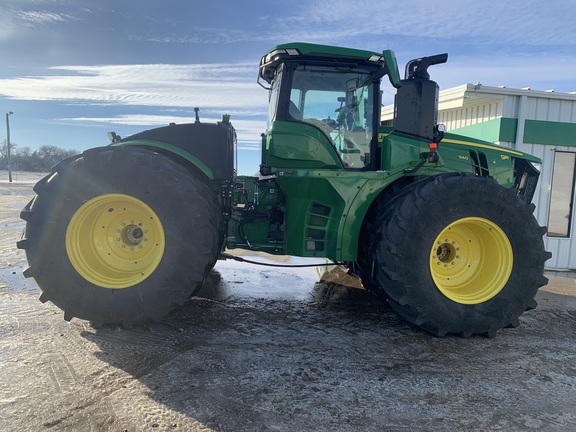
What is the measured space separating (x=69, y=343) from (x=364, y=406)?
2499mm

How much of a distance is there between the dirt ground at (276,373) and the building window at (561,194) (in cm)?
517

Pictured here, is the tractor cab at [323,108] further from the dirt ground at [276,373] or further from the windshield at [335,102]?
the dirt ground at [276,373]

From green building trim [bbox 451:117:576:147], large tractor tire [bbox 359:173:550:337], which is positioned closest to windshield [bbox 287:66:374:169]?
large tractor tire [bbox 359:173:550:337]

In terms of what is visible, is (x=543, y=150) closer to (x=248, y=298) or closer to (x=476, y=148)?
(x=476, y=148)

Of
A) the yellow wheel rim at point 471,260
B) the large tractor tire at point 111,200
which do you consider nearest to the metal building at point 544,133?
the yellow wheel rim at point 471,260

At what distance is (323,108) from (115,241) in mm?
2489

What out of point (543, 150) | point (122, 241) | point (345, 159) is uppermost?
point (543, 150)

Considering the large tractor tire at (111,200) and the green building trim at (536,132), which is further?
the green building trim at (536,132)

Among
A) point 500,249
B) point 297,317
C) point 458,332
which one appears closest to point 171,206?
point 297,317

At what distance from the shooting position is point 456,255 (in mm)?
4211

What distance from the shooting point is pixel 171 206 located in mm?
3631

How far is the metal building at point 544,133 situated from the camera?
8.41 metres

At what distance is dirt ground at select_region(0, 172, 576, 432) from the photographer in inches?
99.8

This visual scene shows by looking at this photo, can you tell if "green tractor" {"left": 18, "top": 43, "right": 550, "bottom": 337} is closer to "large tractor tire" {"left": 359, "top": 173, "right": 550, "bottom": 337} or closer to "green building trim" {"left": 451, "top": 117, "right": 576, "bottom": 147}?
"large tractor tire" {"left": 359, "top": 173, "right": 550, "bottom": 337}
